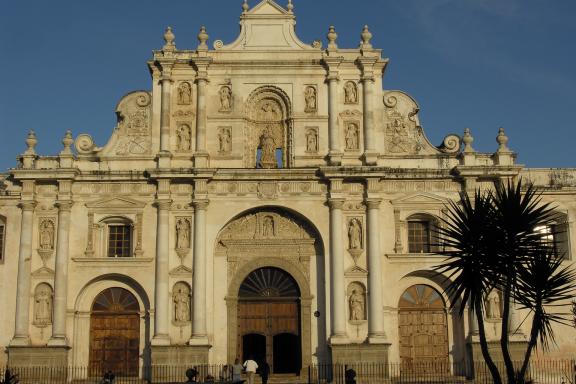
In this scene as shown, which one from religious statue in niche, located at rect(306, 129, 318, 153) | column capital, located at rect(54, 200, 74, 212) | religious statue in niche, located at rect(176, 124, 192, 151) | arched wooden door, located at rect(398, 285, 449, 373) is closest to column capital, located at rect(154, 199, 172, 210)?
religious statue in niche, located at rect(176, 124, 192, 151)

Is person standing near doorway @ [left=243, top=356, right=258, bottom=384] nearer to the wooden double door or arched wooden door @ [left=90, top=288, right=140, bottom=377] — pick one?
the wooden double door

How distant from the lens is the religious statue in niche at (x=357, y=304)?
1326 inches

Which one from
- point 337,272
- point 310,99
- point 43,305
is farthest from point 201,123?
point 43,305

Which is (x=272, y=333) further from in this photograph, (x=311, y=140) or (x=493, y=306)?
(x=493, y=306)

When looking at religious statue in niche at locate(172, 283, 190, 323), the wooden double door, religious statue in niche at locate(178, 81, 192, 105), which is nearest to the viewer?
religious statue in niche at locate(172, 283, 190, 323)

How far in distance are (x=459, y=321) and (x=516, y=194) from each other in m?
12.5

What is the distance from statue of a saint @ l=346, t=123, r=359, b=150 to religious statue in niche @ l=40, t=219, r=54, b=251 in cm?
1240

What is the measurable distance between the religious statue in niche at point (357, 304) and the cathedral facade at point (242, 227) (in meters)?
0.06

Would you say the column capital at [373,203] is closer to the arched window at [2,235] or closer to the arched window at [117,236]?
the arched window at [117,236]

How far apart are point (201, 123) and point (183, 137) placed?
3.20 feet

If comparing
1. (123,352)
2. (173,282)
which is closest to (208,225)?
(173,282)

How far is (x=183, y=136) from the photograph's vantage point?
116 feet

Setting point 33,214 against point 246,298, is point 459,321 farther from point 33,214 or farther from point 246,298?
point 33,214

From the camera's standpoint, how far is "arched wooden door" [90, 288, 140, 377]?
33812mm
